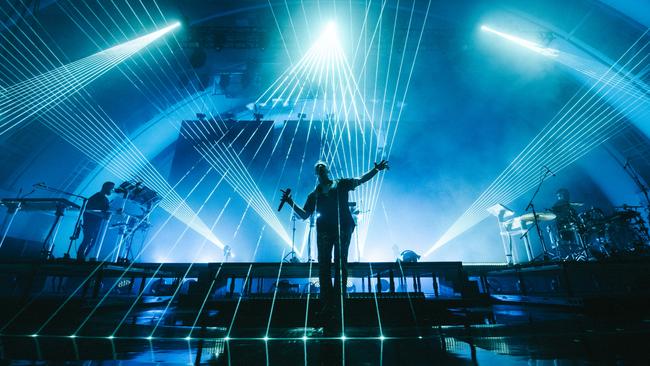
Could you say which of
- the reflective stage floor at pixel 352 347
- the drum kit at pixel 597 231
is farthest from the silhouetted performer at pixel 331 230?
the drum kit at pixel 597 231

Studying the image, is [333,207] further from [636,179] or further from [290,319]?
[636,179]

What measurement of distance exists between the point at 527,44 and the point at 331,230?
11.1 metres

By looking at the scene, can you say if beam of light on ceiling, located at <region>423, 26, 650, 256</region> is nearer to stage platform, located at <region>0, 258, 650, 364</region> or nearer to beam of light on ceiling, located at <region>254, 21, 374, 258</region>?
beam of light on ceiling, located at <region>254, 21, 374, 258</region>

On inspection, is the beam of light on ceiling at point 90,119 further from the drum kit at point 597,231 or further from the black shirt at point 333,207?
the drum kit at point 597,231

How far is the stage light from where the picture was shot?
8625 mm

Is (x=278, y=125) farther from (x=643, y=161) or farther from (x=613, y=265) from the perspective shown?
(x=643, y=161)

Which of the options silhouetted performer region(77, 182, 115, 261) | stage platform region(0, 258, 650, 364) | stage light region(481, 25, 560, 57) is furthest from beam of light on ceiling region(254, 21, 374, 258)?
silhouetted performer region(77, 182, 115, 261)

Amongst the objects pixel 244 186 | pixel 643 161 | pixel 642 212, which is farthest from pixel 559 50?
pixel 244 186

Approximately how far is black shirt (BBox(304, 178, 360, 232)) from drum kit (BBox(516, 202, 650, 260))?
6.31m

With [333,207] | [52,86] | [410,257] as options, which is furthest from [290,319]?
[52,86]

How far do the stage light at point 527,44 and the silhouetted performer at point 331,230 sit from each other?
31.2 feet

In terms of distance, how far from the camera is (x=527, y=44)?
8.89m

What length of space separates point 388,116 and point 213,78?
29.4 feet

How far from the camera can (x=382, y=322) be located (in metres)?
Answer: 2.78
